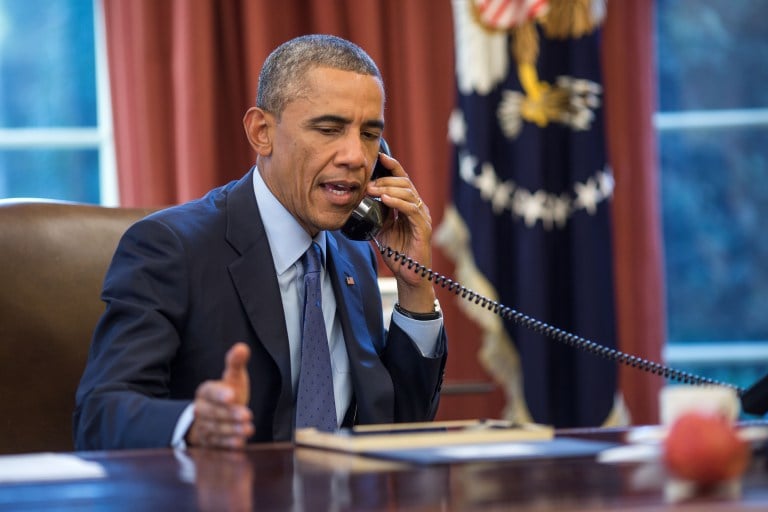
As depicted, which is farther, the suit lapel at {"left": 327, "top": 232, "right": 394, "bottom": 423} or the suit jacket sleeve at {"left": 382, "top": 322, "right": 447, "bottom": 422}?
the suit jacket sleeve at {"left": 382, "top": 322, "right": 447, "bottom": 422}

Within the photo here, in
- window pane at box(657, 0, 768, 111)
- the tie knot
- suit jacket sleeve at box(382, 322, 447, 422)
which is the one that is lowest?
suit jacket sleeve at box(382, 322, 447, 422)

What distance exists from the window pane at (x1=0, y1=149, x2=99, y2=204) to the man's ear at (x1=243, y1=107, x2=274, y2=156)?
1.53 m

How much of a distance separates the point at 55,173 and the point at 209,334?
1926mm

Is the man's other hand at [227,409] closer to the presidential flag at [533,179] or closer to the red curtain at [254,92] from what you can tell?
the red curtain at [254,92]

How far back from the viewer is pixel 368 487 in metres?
→ 1.06

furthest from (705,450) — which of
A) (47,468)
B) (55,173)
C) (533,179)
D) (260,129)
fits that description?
(55,173)

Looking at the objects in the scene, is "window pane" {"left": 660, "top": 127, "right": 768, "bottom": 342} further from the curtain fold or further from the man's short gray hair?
the man's short gray hair

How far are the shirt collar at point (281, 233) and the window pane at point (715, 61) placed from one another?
2.27m

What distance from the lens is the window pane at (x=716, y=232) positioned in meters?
4.07

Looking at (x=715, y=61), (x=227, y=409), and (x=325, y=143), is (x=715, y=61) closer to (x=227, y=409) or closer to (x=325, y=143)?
(x=325, y=143)

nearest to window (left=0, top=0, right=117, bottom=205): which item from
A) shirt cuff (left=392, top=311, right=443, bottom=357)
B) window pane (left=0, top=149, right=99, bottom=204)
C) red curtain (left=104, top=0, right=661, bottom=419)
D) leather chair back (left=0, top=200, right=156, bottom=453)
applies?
window pane (left=0, top=149, right=99, bottom=204)

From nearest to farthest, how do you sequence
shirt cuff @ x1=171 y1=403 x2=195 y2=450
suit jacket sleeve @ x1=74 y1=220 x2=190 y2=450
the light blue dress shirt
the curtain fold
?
1. shirt cuff @ x1=171 y1=403 x2=195 y2=450
2. suit jacket sleeve @ x1=74 y1=220 x2=190 y2=450
3. the light blue dress shirt
4. the curtain fold

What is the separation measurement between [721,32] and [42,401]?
2.92 metres

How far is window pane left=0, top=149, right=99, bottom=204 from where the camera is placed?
3715 mm
